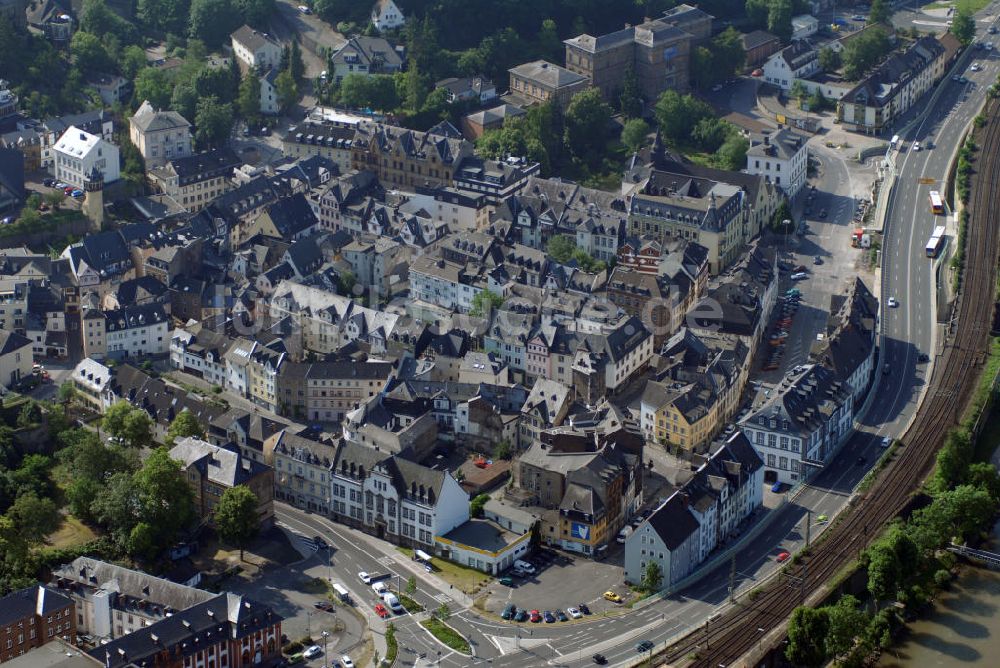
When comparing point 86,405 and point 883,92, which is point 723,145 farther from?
point 86,405

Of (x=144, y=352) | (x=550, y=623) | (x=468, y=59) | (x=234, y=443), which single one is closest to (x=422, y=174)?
(x=468, y=59)

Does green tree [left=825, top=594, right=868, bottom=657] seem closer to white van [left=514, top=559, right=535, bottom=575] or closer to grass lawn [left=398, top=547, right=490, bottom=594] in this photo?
white van [left=514, top=559, right=535, bottom=575]

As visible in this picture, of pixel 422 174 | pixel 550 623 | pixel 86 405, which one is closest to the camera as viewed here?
pixel 550 623

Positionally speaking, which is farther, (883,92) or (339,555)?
(883,92)

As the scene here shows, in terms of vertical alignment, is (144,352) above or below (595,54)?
below

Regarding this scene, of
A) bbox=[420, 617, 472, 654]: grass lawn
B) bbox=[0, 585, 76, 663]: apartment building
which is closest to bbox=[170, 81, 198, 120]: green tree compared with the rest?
bbox=[0, 585, 76, 663]: apartment building

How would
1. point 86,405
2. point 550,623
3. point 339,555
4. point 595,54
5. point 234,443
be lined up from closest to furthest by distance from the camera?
point 550,623 < point 339,555 < point 234,443 < point 86,405 < point 595,54

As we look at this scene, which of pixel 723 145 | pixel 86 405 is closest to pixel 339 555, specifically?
pixel 86 405
